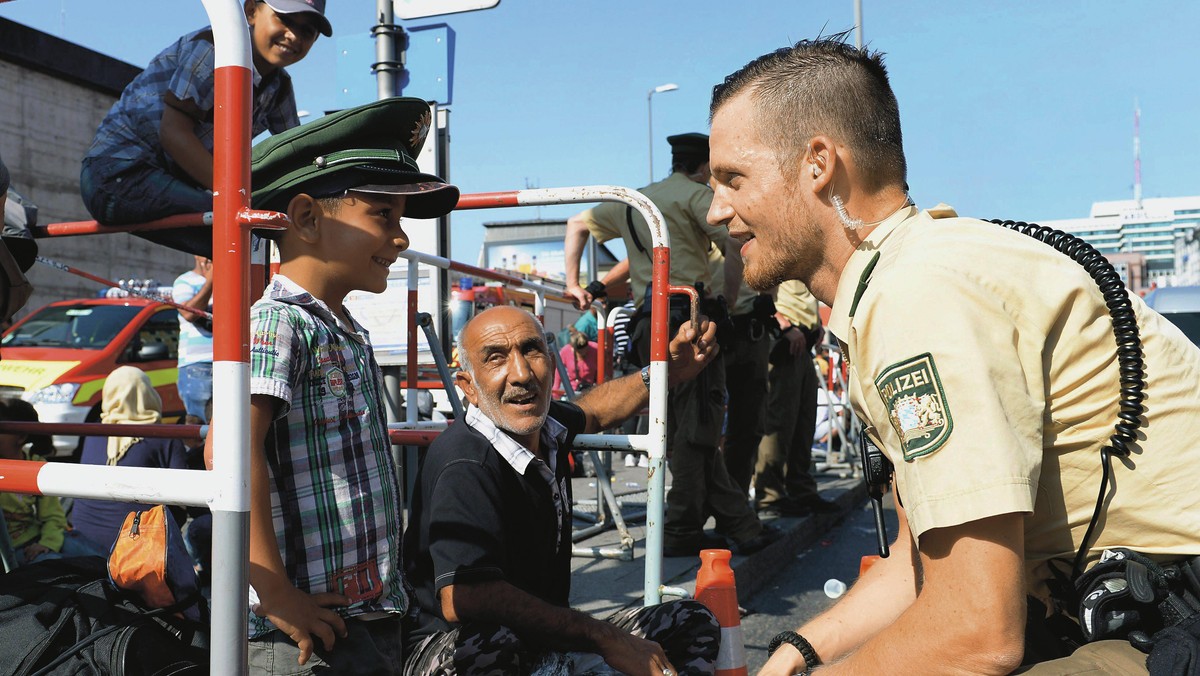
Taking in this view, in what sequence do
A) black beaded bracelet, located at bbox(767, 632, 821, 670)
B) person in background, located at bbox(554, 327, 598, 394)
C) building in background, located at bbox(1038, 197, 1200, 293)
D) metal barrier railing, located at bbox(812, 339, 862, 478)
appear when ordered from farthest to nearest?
building in background, located at bbox(1038, 197, 1200, 293), person in background, located at bbox(554, 327, 598, 394), metal barrier railing, located at bbox(812, 339, 862, 478), black beaded bracelet, located at bbox(767, 632, 821, 670)

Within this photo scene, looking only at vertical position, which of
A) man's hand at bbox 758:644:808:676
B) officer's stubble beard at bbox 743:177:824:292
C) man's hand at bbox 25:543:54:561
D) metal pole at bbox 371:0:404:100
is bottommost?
man's hand at bbox 25:543:54:561

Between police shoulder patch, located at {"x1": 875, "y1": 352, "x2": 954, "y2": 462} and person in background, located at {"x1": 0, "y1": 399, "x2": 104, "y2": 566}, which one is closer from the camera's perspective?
Answer: police shoulder patch, located at {"x1": 875, "y1": 352, "x2": 954, "y2": 462}

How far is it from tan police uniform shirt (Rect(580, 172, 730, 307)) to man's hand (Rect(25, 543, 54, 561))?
307cm

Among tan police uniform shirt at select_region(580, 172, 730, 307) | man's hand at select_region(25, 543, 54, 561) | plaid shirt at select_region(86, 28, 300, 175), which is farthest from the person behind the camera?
tan police uniform shirt at select_region(580, 172, 730, 307)

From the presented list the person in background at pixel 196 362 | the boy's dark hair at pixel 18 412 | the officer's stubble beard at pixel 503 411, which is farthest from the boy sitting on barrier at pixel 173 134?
the person in background at pixel 196 362

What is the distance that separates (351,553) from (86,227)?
192 centimetres

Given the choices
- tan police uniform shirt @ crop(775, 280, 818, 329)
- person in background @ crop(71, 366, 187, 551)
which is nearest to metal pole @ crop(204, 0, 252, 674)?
person in background @ crop(71, 366, 187, 551)

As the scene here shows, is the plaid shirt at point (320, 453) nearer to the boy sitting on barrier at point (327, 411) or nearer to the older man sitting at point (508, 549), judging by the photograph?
the boy sitting on barrier at point (327, 411)

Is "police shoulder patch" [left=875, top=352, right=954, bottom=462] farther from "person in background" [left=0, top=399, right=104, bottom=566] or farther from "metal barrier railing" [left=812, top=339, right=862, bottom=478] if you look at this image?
"metal barrier railing" [left=812, top=339, right=862, bottom=478]

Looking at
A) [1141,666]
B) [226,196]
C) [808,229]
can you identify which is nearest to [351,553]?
[226,196]

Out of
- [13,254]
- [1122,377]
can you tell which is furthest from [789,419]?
[1122,377]

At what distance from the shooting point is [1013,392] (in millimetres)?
1297

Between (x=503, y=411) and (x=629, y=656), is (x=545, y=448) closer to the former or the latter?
(x=503, y=411)

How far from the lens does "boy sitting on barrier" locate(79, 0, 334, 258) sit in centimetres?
298
